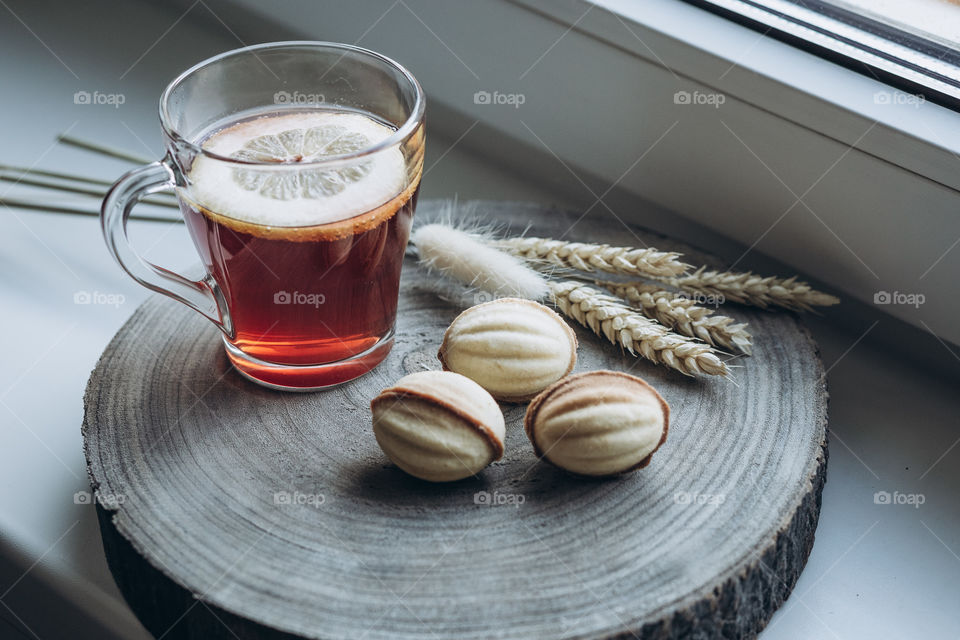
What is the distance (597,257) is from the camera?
88 cm

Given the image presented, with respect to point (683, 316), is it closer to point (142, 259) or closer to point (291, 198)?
point (291, 198)

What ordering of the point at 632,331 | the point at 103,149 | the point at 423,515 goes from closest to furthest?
the point at 423,515 < the point at 632,331 < the point at 103,149

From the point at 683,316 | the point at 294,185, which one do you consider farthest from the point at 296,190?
the point at 683,316

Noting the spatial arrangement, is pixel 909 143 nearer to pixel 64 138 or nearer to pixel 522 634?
pixel 522 634

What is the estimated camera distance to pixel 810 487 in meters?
0.67

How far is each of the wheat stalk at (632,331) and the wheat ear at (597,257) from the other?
0.09 feet

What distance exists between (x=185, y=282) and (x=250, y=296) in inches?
2.8

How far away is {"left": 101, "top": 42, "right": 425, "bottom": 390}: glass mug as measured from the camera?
680 millimetres

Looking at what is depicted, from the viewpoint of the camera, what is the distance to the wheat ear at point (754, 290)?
85 centimetres

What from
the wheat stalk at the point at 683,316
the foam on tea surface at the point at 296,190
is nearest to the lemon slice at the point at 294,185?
the foam on tea surface at the point at 296,190

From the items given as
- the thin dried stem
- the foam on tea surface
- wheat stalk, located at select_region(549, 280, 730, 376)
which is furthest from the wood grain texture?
the thin dried stem

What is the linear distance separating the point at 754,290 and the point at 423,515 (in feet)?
1.32

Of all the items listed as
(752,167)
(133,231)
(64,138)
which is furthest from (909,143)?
(64,138)

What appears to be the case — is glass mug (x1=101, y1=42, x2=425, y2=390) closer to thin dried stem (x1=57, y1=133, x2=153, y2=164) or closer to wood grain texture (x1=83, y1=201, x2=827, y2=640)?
wood grain texture (x1=83, y1=201, x2=827, y2=640)
